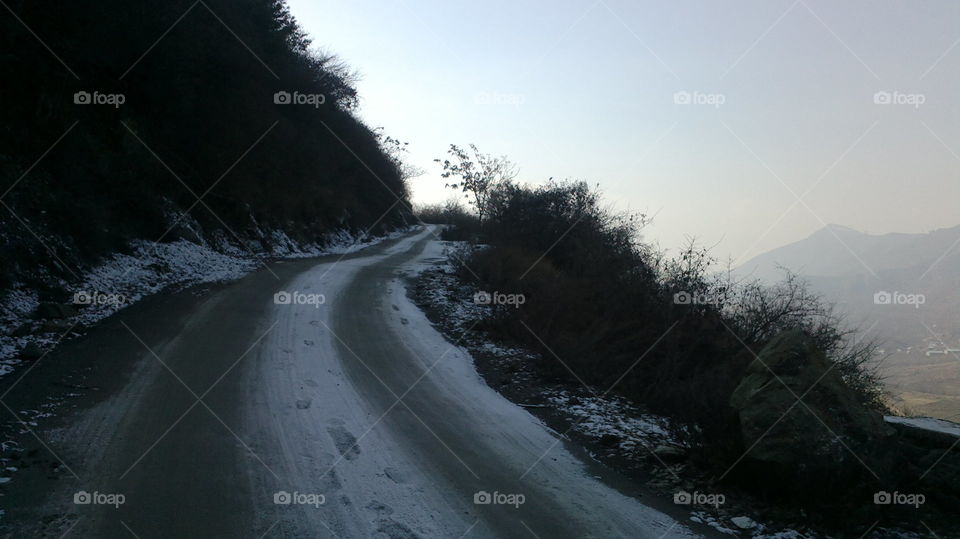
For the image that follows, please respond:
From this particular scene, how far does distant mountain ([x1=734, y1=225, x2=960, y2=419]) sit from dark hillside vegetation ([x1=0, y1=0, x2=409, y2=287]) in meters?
14.0

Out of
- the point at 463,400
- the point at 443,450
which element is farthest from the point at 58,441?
the point at 463,400

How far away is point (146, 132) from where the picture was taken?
1744 cm

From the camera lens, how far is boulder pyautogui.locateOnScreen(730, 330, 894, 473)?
5230mm

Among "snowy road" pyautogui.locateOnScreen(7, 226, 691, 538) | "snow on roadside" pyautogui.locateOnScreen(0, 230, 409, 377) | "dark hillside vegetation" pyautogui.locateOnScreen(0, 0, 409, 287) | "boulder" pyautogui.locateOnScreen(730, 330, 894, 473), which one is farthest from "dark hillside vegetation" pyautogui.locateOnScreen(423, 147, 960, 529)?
"dark hillside vegetation" pyautogui.locateOnScreen(0, 0, 409, 287)

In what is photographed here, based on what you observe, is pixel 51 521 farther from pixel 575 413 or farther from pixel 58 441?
pixel 575 413

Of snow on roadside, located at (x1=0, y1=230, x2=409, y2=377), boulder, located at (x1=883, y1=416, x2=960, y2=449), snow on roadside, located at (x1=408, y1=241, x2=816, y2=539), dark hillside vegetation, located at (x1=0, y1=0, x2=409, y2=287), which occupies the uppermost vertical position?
dark hillside vegetation, located at (x1=0, y1=0, x2=409, y2=287)

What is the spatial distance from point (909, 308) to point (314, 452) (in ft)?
59.6

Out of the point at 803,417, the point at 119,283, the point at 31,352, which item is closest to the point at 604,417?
the point at 803,417

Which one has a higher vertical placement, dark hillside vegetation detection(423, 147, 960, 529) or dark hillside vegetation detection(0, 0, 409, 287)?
dark hillside vegetation detection(0, 0, 409, 287)

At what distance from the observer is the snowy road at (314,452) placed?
436 centimetres

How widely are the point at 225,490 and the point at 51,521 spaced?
1163mm

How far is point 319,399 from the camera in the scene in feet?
22.5

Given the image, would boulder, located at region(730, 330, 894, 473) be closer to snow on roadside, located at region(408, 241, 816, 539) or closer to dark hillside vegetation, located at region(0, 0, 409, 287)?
snow on roadside, located at region(408, 241, 816, 539)

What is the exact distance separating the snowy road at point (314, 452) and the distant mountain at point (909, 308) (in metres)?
5.75
